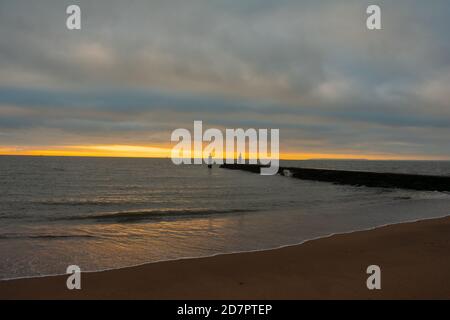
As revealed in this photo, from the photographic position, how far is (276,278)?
25.9 feet

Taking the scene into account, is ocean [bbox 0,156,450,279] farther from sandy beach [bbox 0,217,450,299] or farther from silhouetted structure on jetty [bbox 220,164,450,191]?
silhouetted structure on jetty [bbox 220,164,450,191]

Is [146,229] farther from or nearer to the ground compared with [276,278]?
nearer to the ground

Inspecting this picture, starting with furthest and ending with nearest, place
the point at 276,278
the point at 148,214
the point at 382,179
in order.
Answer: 1. the point at 382,179
2. the point at 148,214
3. the point at 276,278

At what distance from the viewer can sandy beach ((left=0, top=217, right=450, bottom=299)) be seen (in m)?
6.90

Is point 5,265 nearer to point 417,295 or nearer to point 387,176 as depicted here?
point 417,295

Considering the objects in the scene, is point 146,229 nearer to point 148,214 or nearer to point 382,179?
point 148,214

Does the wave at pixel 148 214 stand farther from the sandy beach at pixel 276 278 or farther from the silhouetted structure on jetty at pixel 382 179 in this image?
the silhouetted structure on jetty at pixel 382 179

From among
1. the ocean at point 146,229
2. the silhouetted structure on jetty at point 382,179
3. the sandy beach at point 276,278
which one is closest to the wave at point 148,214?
the ocean at point 146,229

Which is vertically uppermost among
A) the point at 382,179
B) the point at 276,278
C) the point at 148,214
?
the point at 382,179

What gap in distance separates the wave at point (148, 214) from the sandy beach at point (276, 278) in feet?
32.0

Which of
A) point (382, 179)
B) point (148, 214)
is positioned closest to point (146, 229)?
point (148, 214)

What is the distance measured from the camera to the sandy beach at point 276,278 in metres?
6.90

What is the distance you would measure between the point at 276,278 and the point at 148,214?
537 inches

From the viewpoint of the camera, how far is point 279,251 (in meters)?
10.7
